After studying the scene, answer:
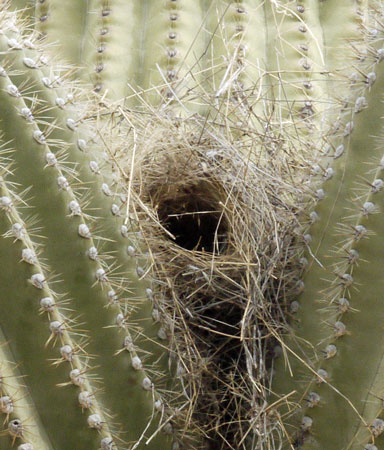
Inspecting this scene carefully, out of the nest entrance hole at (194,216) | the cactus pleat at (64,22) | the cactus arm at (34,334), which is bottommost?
the nest entrance hole at (194,216)

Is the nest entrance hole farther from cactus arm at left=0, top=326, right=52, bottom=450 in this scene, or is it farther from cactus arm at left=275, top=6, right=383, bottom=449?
cactus arm at left=0, top=326, right=52, bottom=450

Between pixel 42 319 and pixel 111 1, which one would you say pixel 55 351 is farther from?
pixel 111 1

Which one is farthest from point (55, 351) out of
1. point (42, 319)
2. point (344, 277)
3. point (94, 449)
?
point (344, 277)

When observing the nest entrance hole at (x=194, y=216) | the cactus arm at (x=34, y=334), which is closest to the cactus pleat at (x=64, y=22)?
the nest entrance hole at (x=194, y=216)

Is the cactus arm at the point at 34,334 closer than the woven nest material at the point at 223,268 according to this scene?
Yes

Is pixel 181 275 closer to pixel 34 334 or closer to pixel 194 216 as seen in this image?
pixel 194 216

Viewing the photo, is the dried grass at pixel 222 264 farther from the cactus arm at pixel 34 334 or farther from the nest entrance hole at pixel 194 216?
the cactus arm at pixel 34 334

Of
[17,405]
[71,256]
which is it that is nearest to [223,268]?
[71,256]

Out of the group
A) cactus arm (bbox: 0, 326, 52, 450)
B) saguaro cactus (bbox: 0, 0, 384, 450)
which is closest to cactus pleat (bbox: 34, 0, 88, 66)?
saguaro cactus (bbox: 0, 0, 384, 450)

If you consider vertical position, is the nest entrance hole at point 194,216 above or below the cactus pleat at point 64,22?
below

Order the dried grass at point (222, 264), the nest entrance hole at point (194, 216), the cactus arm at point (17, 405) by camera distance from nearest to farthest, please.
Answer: the cactus arm at point (17, 405)
the dried grass at point (222, 264)
the nest entrance hole at point (194, 216)
